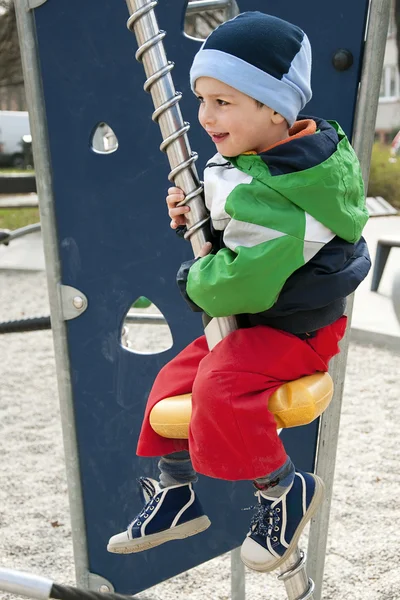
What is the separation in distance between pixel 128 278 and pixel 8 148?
21.8 meters

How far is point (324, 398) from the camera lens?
1565 millimetres

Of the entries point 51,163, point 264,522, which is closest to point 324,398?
point 264,522

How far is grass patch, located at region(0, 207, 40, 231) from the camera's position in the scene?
13133 mm

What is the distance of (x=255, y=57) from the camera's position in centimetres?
143

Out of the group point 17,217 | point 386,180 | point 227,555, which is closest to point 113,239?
point 227,555

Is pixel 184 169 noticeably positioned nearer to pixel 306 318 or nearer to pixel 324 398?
pixel 306 318

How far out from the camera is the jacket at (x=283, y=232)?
1.44m

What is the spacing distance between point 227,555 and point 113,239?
5.58 feet

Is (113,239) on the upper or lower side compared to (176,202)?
lower

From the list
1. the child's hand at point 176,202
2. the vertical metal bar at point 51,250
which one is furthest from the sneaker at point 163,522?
the vertical metal bar at point 51,250

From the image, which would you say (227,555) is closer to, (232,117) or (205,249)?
(205,249)

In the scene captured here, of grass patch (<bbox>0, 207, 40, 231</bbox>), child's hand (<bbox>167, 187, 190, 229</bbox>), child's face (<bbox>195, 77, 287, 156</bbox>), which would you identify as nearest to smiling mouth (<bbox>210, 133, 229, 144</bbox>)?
child's face (<bbox>195, 77, 287, 156</bbox>)

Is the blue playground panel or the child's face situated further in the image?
the blue playground panel

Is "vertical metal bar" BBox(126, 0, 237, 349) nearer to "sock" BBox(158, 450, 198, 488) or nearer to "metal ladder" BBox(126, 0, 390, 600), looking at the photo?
"metal ladder" BBox(126, 0, 390, 600)
